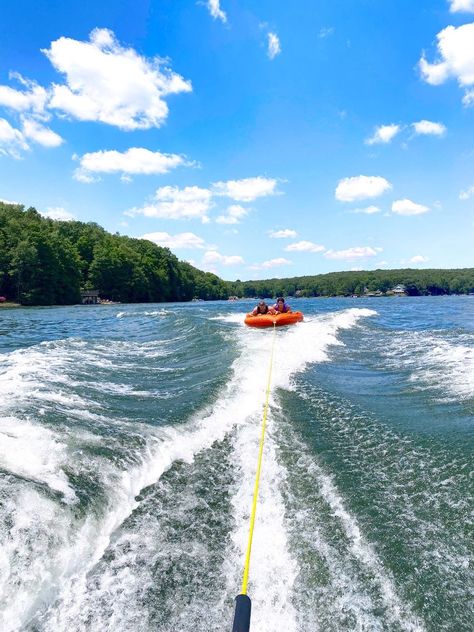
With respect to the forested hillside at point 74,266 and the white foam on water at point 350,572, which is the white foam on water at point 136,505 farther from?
the forested hillside at point 74,266

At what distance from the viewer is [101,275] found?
6600 cm

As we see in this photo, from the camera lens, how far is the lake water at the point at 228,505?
8.70 ft

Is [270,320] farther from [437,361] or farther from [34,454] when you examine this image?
[34,454]

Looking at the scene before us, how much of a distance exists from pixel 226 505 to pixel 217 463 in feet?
2.80

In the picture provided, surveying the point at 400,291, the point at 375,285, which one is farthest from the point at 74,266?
the point at 400,291

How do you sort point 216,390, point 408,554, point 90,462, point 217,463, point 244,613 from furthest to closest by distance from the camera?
point 216,390, point 217,463, point 90,462, point 408,554, point 244,613

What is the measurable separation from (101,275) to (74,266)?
9.13 metres

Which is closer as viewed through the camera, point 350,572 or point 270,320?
point 350,572

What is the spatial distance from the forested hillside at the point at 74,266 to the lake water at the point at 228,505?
46335 millimetres

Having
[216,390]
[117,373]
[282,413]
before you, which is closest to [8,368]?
[117,373]

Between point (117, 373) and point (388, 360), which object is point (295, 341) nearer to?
point (388, 360)

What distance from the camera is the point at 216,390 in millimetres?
7367

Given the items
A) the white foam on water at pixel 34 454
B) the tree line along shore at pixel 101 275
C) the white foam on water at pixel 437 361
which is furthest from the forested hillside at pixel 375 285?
the white foam on water at pixel 34 454

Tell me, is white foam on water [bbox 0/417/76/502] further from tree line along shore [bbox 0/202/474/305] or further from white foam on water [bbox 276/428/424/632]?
tree line along shore [bbox 0/202/474/305]
